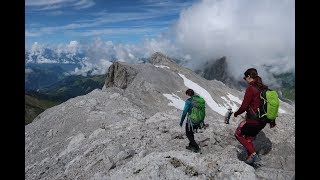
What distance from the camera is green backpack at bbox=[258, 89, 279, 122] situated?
40.0 feet

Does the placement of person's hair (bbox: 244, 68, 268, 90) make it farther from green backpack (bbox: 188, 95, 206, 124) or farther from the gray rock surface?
green backpack (bbox: 188, 95, 206, 124)

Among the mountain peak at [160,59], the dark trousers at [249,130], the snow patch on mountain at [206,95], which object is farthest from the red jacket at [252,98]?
the mountain peak at [160,59]

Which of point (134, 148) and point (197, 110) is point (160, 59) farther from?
point (197, 110)

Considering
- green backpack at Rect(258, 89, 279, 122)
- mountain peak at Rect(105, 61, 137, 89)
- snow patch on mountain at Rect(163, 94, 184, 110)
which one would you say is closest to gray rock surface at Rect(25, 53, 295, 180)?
green backpack at Rect(258, 89, 279, 122)

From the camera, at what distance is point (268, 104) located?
1223 cm

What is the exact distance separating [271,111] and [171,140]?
772cm

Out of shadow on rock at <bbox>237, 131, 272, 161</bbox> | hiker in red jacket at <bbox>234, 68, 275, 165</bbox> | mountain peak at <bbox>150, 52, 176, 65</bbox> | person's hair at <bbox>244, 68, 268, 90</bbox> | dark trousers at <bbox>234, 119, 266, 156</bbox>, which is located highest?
person's hair at <bbox>244, 68, 268, 90</bbox>

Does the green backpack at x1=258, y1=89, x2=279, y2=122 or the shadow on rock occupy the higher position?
the green backpack at x1=258, y1=89, x2=279, y2=122

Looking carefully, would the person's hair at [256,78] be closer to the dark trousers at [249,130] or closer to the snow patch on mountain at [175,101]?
the dark trousers at [249,130]

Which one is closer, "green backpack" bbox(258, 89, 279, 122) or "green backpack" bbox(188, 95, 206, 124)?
"green backpack" bbox(258, 89, 279, 122)

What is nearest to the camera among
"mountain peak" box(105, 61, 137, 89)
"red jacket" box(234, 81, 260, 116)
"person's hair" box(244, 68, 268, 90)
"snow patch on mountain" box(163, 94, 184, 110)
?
"red jacket" box(234, 81, 260, 116)

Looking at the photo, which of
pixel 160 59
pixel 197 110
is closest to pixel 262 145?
pixel 197 110

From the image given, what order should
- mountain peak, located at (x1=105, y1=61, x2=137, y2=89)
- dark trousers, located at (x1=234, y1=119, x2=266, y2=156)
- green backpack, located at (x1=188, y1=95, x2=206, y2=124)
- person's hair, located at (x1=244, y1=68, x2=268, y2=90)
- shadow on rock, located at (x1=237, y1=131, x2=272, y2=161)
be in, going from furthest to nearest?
mountain peak, located at (x1=105, y1=61, x2=137, y2=89)
shadow on rock, located at (x1=237, y1=131, x2=272, y2=161)
green backpack, located at (x1=188, y1=95, x2=206, y2=124)
dark trousers, located at (x1=234, y1=119, x2=266, y2=156)
person's hair, located at (x1=244, y1=68, x2=268, y2=90)
